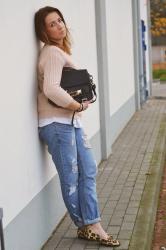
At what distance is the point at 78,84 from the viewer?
4547 millimetres

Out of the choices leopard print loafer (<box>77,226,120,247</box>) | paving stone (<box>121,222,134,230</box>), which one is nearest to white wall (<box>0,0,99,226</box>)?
leopard print loafer (<box>77,226,120,247</box>)

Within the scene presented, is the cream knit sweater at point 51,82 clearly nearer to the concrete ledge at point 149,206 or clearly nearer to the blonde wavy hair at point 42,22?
the blonde wavy hair at point 42,22

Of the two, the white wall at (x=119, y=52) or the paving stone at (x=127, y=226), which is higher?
the white wall at (x=119, y=52)

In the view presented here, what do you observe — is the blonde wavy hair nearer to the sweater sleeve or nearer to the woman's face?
the woman's face

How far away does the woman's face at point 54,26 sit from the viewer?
14.8ft

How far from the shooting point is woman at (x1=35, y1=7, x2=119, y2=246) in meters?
4.40

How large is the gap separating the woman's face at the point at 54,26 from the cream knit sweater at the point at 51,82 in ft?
0.38

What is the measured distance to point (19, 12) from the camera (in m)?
4.21

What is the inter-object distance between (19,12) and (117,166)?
3.86 m

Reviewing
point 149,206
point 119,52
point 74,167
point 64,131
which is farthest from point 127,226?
point 119,52

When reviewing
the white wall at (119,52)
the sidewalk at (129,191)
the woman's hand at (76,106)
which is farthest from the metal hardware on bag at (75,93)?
the white wall at (119,52)

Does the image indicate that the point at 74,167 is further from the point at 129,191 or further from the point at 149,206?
the point at 129,191

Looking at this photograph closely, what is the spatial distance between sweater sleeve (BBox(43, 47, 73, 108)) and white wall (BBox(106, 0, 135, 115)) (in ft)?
15.8

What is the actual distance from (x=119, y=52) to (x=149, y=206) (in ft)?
17.7
